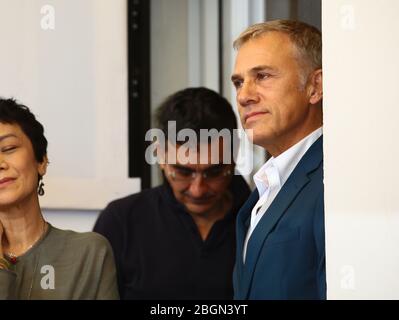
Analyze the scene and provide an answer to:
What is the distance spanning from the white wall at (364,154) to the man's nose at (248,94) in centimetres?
23

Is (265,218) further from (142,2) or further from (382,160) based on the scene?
Answer: (142,2)

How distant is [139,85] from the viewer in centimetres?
203

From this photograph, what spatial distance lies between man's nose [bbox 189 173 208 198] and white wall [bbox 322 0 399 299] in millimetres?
377

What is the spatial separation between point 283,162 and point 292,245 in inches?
9.7

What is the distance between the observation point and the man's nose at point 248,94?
195 centimetres

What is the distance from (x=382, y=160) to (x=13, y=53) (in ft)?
3.60

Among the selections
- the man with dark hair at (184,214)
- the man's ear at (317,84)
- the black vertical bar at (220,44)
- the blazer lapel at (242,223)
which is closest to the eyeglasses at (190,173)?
the man with dark hair at (184,214)

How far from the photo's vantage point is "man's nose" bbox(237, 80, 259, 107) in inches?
76.7

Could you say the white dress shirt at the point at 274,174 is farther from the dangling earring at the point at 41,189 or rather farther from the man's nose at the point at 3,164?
the man's nose at the point at 3,164

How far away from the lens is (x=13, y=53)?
6.55ft

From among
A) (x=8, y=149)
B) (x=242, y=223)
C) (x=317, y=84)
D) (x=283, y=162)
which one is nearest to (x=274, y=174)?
(x=283, y=162)

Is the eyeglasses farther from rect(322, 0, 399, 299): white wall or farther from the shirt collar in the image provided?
rect(322, 0, 399, 299): white wall

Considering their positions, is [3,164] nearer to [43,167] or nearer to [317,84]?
[43,167]
